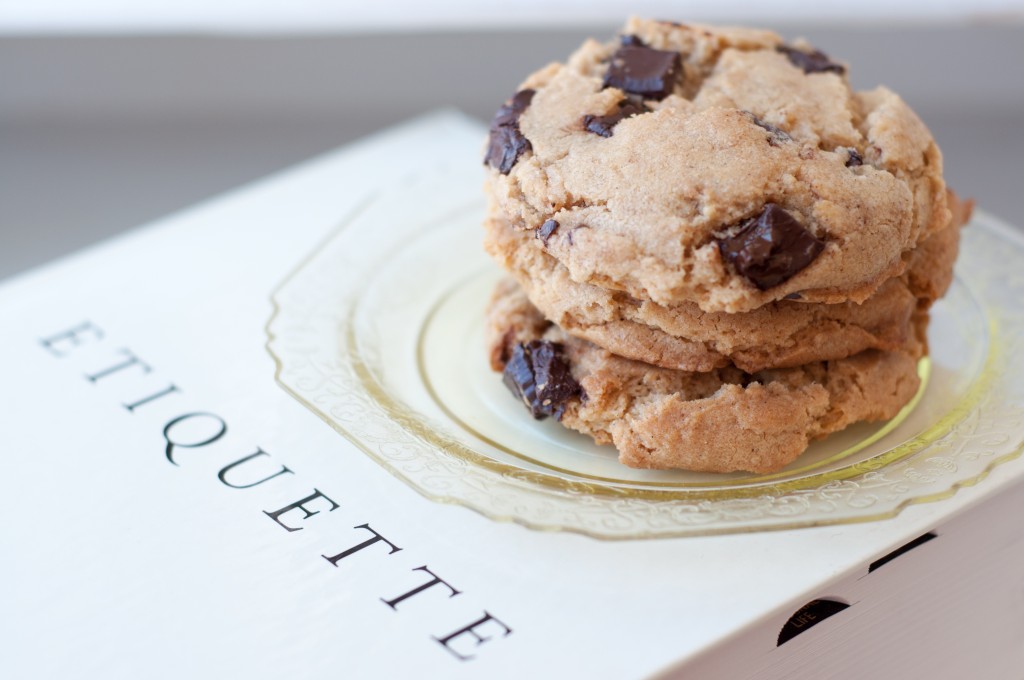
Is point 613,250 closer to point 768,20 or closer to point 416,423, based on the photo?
point 416,423

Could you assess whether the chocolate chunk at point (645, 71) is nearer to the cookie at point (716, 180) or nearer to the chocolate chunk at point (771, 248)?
the cookie at point (716, 180)

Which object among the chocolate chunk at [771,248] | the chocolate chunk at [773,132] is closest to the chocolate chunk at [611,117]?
the chocolate chunk at [773,132]

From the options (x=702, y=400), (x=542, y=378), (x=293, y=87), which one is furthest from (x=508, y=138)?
(x=293, y=87)

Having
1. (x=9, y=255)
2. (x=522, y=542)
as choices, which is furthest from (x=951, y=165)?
(x=9, y=255)

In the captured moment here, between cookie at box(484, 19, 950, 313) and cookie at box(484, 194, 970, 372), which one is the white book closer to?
cookie at box(484, 194, 970, 372)

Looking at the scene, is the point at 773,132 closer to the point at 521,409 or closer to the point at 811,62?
the point at 811,62

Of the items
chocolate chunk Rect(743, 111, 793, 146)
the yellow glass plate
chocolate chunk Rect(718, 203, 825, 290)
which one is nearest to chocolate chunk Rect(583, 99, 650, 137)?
chocolate chunk Rect(743, 111, 793, 146)

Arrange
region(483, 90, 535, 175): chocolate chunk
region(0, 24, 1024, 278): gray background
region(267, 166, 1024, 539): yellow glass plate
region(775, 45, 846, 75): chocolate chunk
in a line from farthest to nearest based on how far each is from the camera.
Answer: region(0, 24, 1024, 278): gray background < region(775, 45, 846, 75): chocolate chunk < region(483, 90, 535, 175): chocolate chunk < region(267, 166, 1024, 539): yellow glass plate

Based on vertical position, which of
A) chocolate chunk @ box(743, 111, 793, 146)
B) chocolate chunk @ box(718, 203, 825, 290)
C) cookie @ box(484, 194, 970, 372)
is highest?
chocolate chunk @ box(743, 111, 793, 146)
